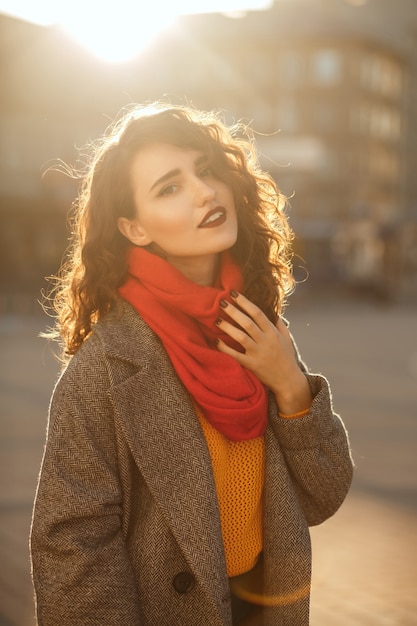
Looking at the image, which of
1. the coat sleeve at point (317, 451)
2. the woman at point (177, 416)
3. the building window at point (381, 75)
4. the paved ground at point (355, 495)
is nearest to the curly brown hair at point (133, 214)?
the woman at point (177, 416)

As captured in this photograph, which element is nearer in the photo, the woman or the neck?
the woman

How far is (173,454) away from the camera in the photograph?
2.21 meters

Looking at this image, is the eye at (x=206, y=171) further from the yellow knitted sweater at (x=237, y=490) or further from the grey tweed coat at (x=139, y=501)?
the yellow knitted sweater at (x=237, y=490)

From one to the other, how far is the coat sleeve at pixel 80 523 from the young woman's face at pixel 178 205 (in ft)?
1.26

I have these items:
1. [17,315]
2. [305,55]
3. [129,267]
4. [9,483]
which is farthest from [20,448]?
[305,55]

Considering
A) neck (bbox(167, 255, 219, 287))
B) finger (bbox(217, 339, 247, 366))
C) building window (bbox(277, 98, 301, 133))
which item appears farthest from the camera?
building window (bbox(277, 98, 301, 133))

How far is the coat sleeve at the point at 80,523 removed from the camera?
6.91 feet

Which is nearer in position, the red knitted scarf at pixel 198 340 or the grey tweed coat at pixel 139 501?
the grey tweed coat at pixel 139 501

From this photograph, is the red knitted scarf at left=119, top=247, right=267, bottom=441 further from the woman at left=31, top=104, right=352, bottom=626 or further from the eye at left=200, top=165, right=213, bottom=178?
the eye at left=200, top=165, right=213, bottom=178

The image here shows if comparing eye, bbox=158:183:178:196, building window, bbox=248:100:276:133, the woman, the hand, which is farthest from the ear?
building window, bbox=248:100:276:133

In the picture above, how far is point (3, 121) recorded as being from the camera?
123 feet

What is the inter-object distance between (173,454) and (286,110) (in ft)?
245

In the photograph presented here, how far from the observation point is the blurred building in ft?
120

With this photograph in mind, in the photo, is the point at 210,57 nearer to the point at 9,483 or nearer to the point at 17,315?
the point at 17,315
